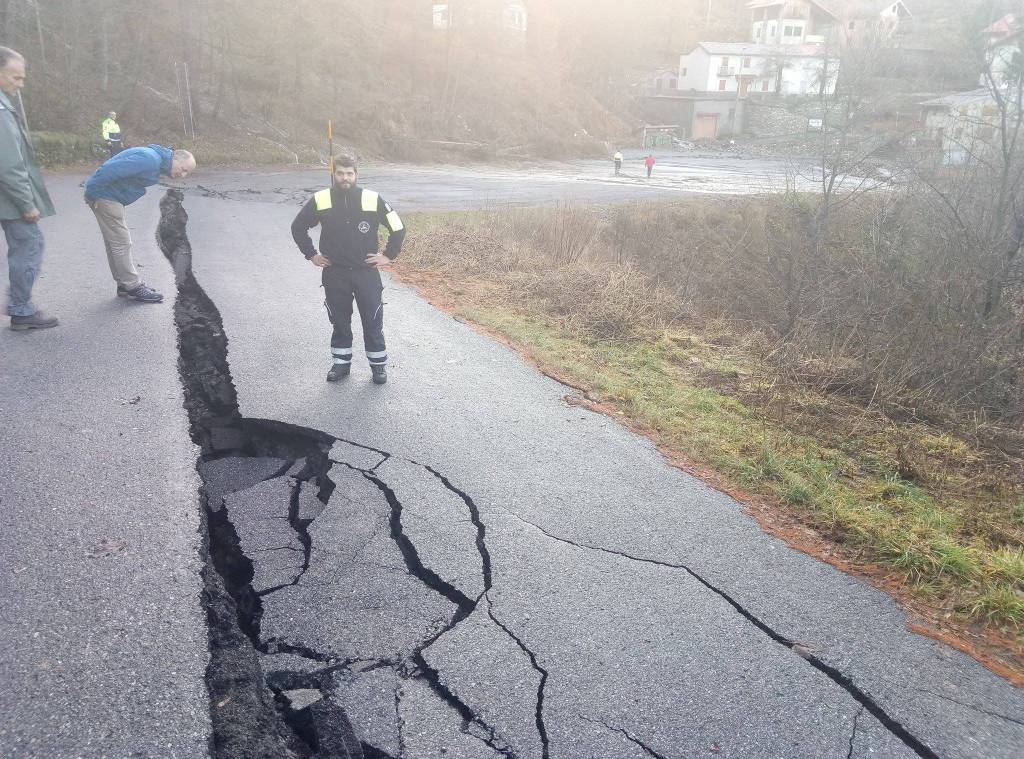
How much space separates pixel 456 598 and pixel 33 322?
5175 millimetres

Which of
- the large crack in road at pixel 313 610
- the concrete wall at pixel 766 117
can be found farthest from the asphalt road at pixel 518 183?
the concrete wall at pixel 766 117

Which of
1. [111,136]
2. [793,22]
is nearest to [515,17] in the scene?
[793,22]

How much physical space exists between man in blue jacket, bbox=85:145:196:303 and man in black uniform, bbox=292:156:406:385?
2.20 meters

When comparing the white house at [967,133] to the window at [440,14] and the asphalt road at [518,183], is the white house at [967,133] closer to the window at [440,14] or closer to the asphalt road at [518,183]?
the asphalt road at [518,183]

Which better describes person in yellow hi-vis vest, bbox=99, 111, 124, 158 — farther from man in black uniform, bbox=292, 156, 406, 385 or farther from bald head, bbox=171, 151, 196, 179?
man in black uniform, bbox=292, 156, 406, 385

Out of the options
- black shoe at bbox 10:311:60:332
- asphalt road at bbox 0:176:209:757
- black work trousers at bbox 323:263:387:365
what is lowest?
asphalt road at bbox 0:176:209:757

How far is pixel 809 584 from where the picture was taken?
339cm

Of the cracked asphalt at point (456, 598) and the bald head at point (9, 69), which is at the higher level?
the bald head at point (9, 69)

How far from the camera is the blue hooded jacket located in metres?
6.75

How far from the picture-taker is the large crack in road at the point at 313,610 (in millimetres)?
2406

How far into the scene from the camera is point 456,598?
3.11 meters

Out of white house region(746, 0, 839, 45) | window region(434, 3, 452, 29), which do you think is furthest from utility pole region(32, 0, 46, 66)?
white house region(746, 0, 839, 45)

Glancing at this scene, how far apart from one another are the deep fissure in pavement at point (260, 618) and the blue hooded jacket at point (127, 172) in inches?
101

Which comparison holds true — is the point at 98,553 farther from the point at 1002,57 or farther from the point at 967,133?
the point at 967,133
